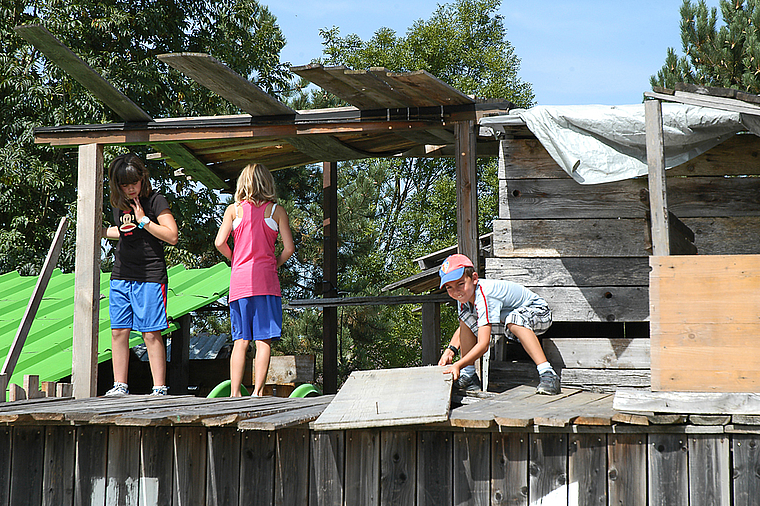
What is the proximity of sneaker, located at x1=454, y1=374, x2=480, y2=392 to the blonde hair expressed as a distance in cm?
199

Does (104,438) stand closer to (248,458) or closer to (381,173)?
(248,458)

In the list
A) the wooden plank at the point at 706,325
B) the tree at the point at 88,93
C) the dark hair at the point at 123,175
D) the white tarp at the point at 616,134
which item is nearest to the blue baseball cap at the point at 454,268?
the white tarp at the point at 616,134

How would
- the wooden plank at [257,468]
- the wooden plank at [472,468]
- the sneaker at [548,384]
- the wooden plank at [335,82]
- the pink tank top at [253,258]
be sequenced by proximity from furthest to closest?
the pink tank top at [253,258] < the sneaker at [548,384] < the wooden plank at [335,82] < the wooden plank at [257,468] < the wooden plank at [472,468]

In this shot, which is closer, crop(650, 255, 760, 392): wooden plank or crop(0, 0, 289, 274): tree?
crop(650, 255, 760, 392): wooden plank

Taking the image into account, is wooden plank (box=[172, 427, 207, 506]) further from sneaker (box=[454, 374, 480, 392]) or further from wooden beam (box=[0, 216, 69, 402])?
wooden beam (box=[0, 216, 69, 402])

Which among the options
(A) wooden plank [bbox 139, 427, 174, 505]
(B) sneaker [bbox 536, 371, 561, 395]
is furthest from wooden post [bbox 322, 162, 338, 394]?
(A) wooden plank [bbox 139, 427, 174, 505]

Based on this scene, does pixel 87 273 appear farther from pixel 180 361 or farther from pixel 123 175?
pixel 180 361

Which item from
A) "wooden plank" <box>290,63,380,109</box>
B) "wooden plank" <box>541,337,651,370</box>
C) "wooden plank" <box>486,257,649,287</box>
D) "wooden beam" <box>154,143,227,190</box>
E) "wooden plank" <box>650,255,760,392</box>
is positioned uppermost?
"wooden plank" <box>290,63,380,109</box>

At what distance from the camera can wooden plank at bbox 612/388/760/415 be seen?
369 cm

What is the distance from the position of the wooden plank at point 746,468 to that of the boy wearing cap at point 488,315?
1.49m

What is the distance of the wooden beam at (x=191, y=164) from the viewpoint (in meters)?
7.02

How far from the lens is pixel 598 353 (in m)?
5.75

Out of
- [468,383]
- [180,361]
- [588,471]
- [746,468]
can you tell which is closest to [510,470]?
[588,471]

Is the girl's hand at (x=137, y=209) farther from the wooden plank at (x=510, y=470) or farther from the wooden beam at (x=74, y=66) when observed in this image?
the wooden plank at (x=510, y=470)
